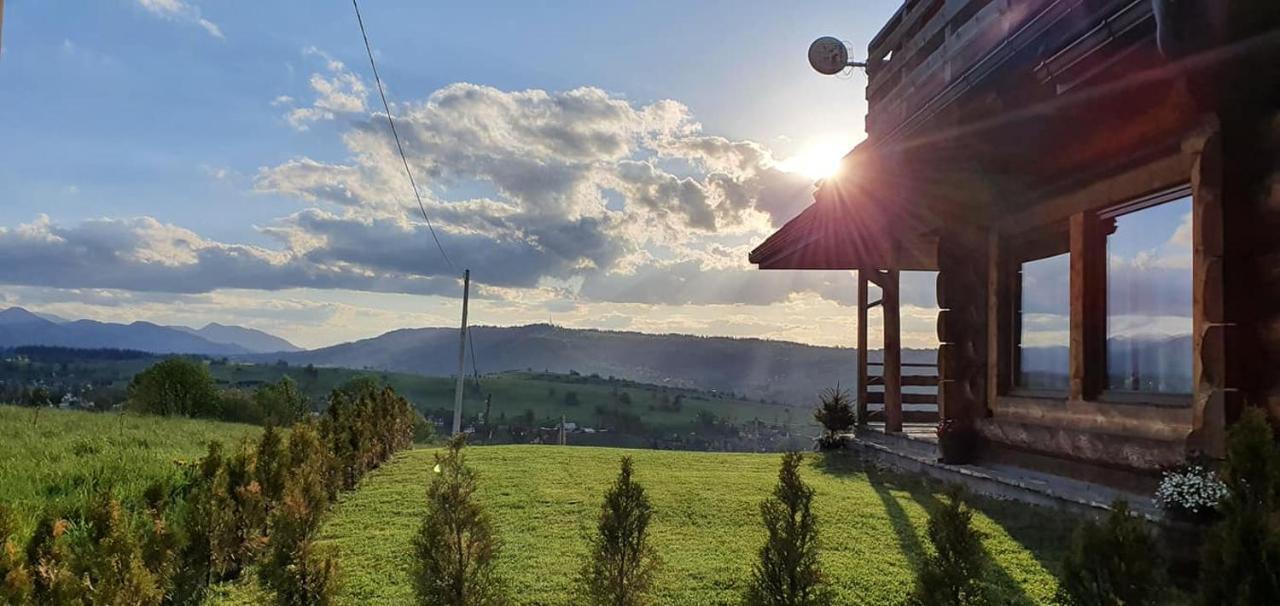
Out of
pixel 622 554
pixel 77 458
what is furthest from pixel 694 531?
pixel 77 458

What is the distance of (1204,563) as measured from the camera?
2951mm

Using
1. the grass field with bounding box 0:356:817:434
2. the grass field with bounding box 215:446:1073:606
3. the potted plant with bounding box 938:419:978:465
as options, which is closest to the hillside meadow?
the grass field with bounding box 0:356:817:434

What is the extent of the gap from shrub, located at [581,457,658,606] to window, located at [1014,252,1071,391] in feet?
17.3

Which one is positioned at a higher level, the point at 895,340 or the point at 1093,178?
the point at 1093,178

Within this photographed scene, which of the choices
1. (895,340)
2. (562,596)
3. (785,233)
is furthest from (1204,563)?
(895,340)

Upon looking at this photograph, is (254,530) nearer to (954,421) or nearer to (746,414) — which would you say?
(954,421)

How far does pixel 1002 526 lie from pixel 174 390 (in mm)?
28613

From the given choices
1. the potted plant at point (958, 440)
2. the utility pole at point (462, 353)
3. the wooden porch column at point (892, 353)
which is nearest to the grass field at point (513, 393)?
the utility pole at point (462, 353)

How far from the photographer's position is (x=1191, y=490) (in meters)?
4.87

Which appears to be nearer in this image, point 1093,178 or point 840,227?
point 1093,178

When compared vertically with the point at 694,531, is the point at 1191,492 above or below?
above

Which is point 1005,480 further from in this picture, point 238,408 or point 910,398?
point 238,408

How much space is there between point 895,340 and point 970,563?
8.74m

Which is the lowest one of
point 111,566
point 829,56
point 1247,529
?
point 111,566
